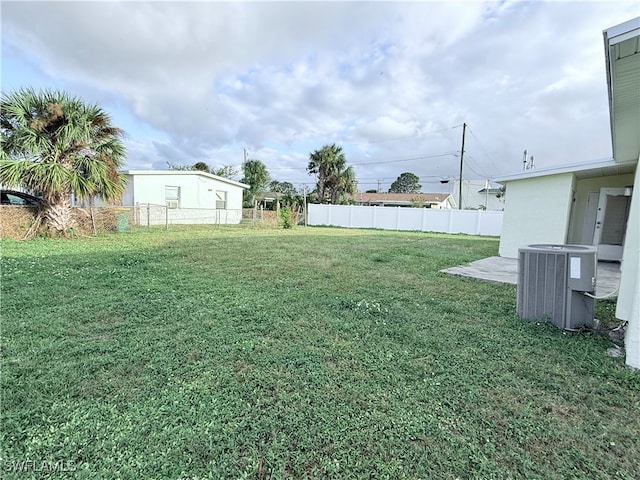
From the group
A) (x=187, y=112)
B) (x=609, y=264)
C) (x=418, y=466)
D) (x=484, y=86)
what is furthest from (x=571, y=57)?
(x=187, y=112)

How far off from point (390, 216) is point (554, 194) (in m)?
14.6

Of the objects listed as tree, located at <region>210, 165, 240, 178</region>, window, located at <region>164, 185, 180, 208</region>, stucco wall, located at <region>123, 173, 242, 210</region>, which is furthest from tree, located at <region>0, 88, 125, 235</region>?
tree, located at <region>210, 165, 240, 178</region>

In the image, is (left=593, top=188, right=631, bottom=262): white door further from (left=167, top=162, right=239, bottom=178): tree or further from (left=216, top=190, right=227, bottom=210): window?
(left=167, top=162, right=239, bottom=178): tree

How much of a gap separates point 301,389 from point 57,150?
1079 cm

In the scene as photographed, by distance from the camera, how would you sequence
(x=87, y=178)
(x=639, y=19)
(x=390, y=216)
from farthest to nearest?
(x=390, y=216) < (x=87, y=178) < (x=639, y=19)

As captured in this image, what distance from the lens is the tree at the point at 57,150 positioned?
849cm

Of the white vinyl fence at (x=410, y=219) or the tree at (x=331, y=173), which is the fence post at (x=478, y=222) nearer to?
the white vinyl fence at (x=410, y=219)

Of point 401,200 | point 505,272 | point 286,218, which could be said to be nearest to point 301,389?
point 505,272

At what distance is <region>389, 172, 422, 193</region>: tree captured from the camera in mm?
59562

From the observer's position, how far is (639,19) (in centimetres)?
233

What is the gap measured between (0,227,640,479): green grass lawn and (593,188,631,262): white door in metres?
6.22

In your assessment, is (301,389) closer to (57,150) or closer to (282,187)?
(57,150)

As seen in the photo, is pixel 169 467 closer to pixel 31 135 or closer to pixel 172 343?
pixel 172 343

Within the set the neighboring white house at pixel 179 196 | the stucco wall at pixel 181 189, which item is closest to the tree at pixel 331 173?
the stucco wall at pixel 181 189
